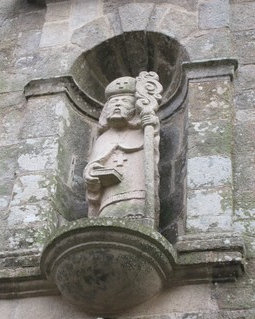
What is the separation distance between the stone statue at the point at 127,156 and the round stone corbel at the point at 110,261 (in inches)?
12.0

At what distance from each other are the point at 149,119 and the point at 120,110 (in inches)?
13.1

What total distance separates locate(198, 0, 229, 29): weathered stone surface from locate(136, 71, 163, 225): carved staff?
2.84 feet

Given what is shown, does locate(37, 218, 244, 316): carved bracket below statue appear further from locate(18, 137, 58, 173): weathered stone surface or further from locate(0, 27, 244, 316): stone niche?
locate(18, 137, 58, 173): weathered stone surface

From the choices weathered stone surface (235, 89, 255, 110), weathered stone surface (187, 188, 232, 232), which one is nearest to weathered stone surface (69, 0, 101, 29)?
weathered stone surface (235, 89, 255, 110)

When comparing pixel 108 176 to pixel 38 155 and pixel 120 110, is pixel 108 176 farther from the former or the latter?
pixel 38 155

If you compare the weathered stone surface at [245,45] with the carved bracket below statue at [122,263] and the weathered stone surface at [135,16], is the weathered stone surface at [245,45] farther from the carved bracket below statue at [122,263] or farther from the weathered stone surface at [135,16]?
the carved bracket below statue at [122,263]

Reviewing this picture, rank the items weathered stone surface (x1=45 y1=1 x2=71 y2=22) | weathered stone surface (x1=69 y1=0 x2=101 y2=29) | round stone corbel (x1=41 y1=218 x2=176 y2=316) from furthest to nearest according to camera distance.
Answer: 1. weathered stone surface (x1=45 y1=1 x2=71 y2=22)
2. weathered stone surface (x1=69 y1=0 x2=101 y2=29)
3. round stone corbel (x1=41 y1=218 x2=176 y2=316)

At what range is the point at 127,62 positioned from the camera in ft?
22.4

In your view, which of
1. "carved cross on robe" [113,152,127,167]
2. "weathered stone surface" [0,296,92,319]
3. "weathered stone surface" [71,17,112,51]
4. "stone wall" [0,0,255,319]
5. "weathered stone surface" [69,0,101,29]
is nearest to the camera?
"weathered stone surface" [0,296,92,319]

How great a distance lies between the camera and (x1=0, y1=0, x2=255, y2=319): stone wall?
5043mm

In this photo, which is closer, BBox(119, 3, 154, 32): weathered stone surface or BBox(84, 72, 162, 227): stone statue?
BBox(84, 72, 162, 227): stone statue

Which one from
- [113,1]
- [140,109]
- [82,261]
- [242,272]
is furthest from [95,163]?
[113,1]

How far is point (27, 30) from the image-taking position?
707 centimetres

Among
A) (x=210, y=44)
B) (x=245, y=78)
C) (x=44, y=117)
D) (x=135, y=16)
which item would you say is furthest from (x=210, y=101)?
(x=135, y=16)
